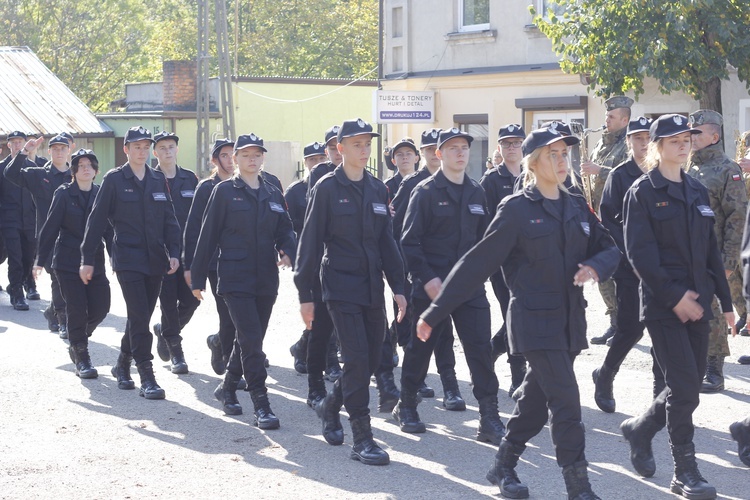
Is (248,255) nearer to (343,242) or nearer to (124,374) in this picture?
(343,242)

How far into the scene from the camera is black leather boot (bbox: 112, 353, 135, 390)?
32.4ft

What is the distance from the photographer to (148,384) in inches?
375

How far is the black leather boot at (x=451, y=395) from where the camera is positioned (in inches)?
348

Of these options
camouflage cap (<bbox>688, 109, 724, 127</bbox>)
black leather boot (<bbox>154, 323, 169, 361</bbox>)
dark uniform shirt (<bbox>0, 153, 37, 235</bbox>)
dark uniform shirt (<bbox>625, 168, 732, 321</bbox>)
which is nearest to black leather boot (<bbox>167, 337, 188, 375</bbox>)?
black leather boot (<bbox>154, 323, 169, 361</bbox>)

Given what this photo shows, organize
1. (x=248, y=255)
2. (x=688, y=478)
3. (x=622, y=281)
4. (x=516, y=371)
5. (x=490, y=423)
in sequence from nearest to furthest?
1. (x=688, y=478)
2. (x=490, y=423)
3. (x=622, y=281)
4. (x=248, y=255)
5. (x=516, y=371)

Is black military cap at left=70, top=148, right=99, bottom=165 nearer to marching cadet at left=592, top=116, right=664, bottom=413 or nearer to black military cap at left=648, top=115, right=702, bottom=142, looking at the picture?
marching cadet at left=592, top=116, right=664, bottom=413

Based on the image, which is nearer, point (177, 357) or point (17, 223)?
point (177, 357)

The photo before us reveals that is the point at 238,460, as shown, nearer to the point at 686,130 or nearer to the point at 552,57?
the point at 686,130

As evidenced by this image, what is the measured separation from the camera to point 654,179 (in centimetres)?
660

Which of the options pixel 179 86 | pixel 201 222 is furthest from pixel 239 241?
pixel 179 86

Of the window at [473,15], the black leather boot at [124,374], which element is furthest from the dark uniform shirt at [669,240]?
the window at [473,15]

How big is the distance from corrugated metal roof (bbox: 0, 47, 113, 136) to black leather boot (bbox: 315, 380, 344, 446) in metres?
29.6

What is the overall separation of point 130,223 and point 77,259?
47.9 inches

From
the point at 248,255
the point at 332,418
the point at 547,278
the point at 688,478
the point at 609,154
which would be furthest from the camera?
the point at 609,154
